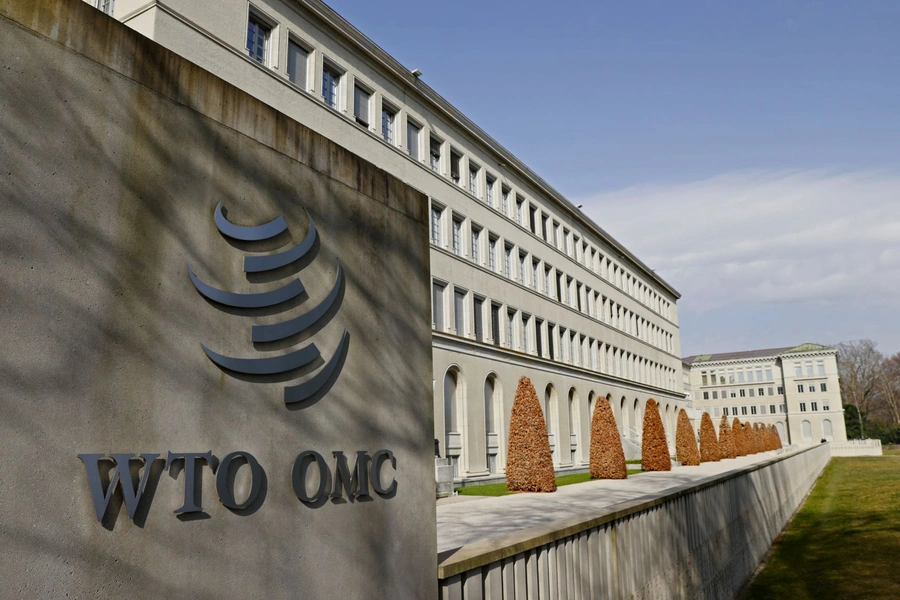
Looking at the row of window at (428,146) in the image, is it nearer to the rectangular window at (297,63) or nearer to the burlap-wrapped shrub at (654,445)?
the rectangular window at (297,63)

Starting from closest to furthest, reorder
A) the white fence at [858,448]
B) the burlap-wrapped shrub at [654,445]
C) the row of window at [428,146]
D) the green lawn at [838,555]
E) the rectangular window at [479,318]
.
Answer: the green lawn at [838,555], the row of window at [428,146], the rectangular window at [479,318], the burlap-wrapped shrub at [654,445], the white fence at [858,448]

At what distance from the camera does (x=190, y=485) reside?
319 cm

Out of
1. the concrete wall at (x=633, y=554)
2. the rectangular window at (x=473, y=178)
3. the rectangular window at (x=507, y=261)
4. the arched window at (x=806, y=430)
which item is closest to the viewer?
the concrete wall at (x=633, y=554)

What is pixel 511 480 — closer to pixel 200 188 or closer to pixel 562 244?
pixel 200 188

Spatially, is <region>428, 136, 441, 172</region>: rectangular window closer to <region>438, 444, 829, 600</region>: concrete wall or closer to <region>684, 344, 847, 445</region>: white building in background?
<region>438, 444, 829, 600</region>: concrete wall

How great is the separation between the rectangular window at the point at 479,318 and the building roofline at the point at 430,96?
7.84 m

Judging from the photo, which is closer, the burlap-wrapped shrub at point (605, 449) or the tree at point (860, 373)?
the burlap-wrapped shrub at point (605, 449)

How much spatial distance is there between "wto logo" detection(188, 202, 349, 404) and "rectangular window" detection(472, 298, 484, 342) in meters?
28.4

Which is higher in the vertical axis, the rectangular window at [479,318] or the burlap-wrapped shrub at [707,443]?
the rectangular window at [479,318]

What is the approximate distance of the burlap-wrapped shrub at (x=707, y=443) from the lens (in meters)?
46.0

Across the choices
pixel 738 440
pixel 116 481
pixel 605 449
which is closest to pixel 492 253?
pixel 605 449

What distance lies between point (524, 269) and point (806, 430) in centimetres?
8404

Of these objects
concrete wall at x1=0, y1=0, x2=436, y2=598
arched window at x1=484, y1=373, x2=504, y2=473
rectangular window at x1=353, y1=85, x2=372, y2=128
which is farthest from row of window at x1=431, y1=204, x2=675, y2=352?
concrete wall at x1=0, y1=0, x2=436, y2=598

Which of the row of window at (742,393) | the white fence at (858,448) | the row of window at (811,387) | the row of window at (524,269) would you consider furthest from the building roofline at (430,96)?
the row of window at (742,393)
